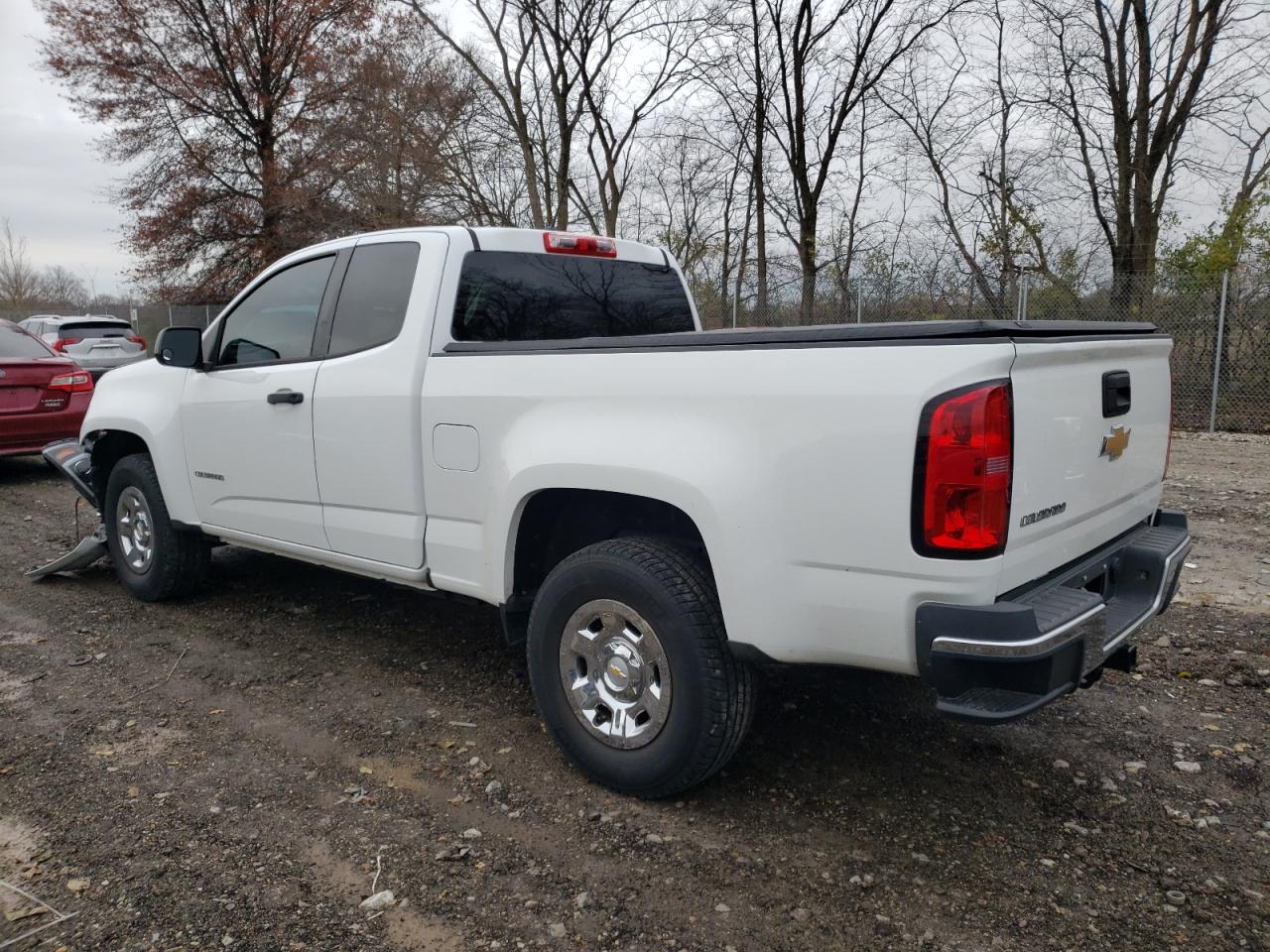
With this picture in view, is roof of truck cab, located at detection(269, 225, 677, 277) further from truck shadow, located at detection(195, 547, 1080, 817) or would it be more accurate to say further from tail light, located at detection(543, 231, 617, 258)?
truck shadow, located at detection(195, 547, 1080, 817)

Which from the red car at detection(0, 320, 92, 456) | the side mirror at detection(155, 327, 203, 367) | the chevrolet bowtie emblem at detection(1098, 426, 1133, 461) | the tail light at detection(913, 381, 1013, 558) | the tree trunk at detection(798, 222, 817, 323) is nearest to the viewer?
the tail light at detection(913, 381, 1013, 558)

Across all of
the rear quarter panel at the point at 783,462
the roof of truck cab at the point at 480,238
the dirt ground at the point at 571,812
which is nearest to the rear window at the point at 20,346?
the dirt ground at the point at 571,812

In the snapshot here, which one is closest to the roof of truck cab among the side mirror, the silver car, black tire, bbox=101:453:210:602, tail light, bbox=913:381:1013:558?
the side mirror

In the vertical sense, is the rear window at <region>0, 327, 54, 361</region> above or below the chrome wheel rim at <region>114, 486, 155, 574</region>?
above

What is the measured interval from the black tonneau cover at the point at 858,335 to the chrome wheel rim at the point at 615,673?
0.85 m

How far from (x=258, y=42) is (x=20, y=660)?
23270mm

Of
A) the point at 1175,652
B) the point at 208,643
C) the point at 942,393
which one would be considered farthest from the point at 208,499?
the point at 1175,652

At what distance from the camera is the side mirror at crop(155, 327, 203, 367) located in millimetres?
4617

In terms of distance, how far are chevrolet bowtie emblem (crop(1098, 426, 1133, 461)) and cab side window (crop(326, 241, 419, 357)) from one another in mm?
2612

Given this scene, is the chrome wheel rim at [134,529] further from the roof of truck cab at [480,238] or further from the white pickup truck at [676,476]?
the roof of truck cab at [480,238]

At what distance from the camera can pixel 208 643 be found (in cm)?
461

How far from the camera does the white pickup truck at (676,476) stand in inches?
93.0

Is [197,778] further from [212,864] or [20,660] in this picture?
[20,660]

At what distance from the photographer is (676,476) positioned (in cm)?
275
